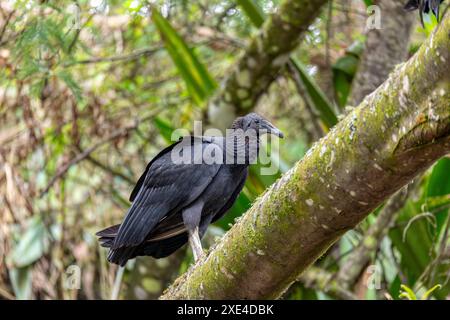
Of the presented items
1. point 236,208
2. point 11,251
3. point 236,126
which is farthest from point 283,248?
point 11,251

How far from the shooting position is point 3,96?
4.93 metres

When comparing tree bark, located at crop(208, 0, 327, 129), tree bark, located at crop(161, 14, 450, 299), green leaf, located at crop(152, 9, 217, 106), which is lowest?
tree bark, located at crop(161, 14, 450, 299)

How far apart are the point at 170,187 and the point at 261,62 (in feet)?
4.37

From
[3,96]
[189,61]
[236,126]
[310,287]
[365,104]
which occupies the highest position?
[3,96]

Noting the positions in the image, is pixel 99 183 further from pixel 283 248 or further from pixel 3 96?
pixel 283 248

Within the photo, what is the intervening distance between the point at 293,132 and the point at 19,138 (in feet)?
7.68

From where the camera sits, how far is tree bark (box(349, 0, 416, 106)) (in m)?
4.48

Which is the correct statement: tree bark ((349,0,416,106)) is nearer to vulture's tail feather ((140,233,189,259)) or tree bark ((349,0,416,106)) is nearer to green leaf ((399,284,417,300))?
vulture's tail feather ((140,233,189,259))

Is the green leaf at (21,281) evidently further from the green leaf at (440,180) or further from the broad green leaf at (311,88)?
the green leaf at (440,180)

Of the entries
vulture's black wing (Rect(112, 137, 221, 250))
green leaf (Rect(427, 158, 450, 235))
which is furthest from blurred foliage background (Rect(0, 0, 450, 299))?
vulture's black wing (Rect(112, 137, 221, 250))

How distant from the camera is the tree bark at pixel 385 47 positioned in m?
4.48

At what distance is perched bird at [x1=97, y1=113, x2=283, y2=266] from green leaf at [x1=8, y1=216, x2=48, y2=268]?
1657mm

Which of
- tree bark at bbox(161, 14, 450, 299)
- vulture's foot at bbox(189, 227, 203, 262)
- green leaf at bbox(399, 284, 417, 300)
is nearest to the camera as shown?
tree bark at bbox(161, 14, 450, 299)

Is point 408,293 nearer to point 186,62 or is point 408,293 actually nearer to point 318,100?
point 318,100
